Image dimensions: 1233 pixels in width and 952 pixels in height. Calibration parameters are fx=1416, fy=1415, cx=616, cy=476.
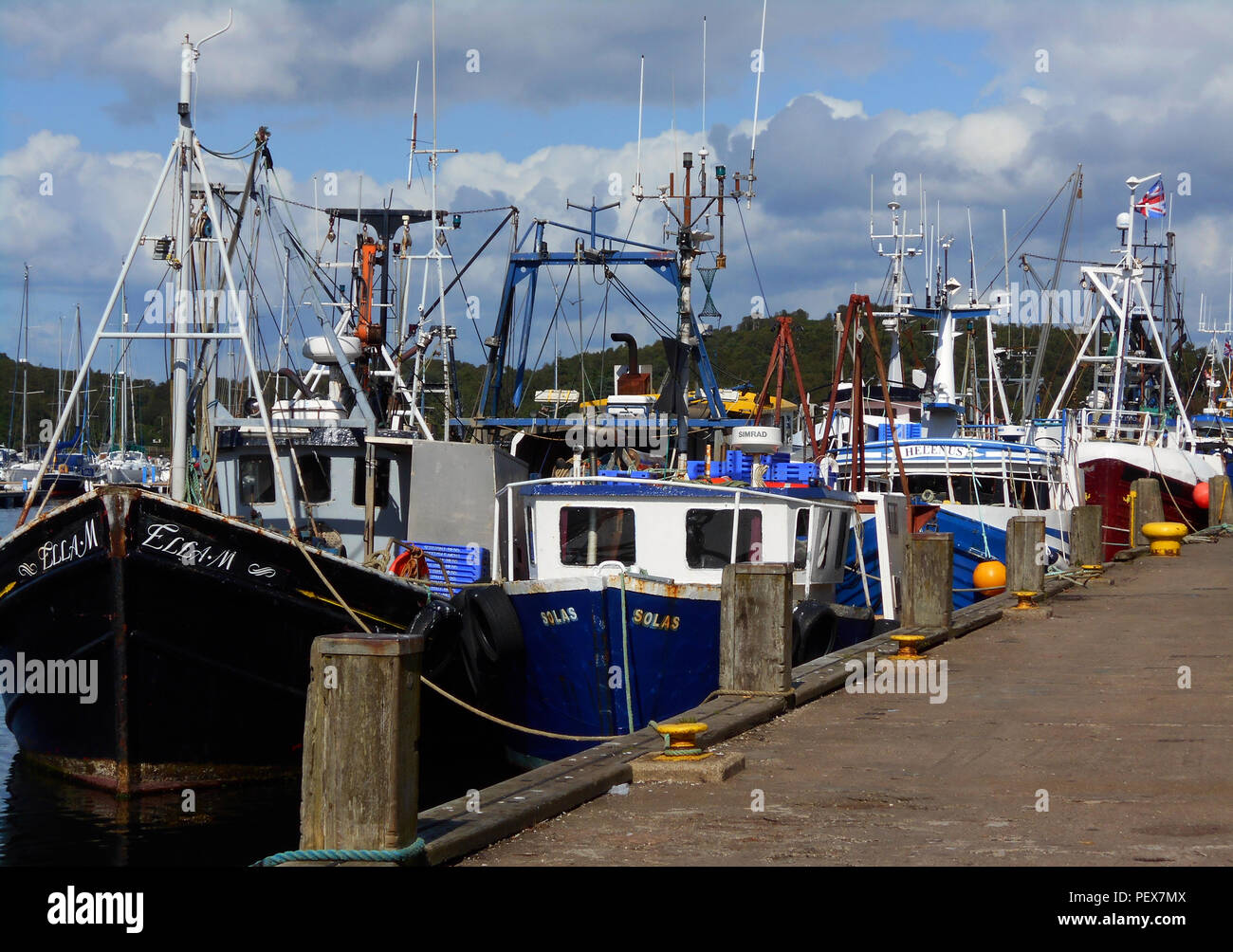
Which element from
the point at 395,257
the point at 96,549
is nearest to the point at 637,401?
the point at 395,257

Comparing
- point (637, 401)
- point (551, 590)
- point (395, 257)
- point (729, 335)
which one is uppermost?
point (729, 335)

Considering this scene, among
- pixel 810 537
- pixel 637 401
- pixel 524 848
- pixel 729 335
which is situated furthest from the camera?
pixel 729 335

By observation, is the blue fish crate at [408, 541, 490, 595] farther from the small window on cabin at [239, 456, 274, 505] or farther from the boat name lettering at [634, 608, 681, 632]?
the boat name lettering at [634, 608, 681, 632]

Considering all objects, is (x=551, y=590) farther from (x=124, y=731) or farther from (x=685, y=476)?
(x=124, y=731)

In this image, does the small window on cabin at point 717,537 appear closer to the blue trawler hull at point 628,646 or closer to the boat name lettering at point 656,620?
the blue trawler hull at point 628,646

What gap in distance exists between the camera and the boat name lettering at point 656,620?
12.7m

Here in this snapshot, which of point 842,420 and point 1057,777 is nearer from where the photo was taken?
point 1057,777

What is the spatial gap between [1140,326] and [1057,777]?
33.0 metres

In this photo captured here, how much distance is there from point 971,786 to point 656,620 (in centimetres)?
530

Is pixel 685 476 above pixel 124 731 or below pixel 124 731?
above

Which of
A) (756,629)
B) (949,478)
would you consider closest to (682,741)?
(756,629)

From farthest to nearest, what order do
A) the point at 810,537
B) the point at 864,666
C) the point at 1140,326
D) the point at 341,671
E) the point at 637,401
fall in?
the point at 1140,326 < the point at 637,401 < the point at 810,537 < the point at 864,666 < the point at 341,671

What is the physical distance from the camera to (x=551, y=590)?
13008 mm

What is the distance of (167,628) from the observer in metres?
13.1
